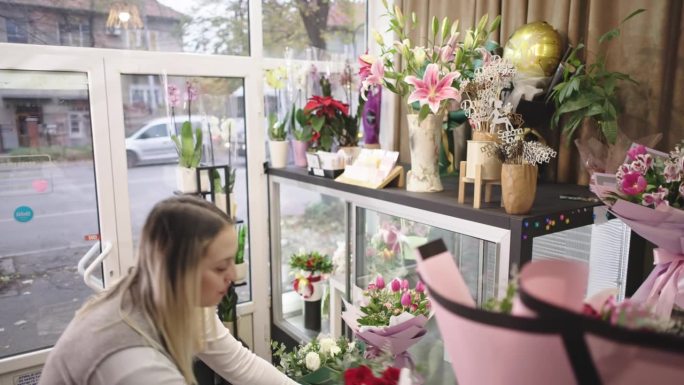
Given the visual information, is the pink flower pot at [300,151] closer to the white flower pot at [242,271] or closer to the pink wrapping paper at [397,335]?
the white flower pot at [242,271]

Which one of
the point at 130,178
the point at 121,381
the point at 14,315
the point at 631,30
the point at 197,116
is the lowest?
the point at 14,315

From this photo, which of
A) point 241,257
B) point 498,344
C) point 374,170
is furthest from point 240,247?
point 498,344

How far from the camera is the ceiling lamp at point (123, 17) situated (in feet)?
7.63

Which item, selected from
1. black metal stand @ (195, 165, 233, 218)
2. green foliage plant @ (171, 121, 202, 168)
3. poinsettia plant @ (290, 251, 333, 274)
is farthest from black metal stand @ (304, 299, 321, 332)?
green foliage plant @ (171, 121, 202, 168)

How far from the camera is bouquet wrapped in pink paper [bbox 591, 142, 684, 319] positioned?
1244 mm

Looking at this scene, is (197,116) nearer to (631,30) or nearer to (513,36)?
(513,36)

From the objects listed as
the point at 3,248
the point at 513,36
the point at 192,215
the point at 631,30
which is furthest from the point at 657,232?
the point at 3,248

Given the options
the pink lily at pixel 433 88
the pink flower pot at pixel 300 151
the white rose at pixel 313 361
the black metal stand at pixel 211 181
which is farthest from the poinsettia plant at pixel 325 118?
the white rose at pixel 313 361

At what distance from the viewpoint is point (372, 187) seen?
1999 mm

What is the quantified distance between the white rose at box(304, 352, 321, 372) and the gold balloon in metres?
1.22

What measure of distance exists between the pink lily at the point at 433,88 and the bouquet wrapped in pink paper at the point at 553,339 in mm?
1007

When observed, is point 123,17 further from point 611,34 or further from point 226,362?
point 611,34

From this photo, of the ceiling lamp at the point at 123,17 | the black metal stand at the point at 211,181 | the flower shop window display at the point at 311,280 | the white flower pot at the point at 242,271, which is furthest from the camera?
the flower shop window display at the point at 311,280

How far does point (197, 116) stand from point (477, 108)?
1522 millimetres
